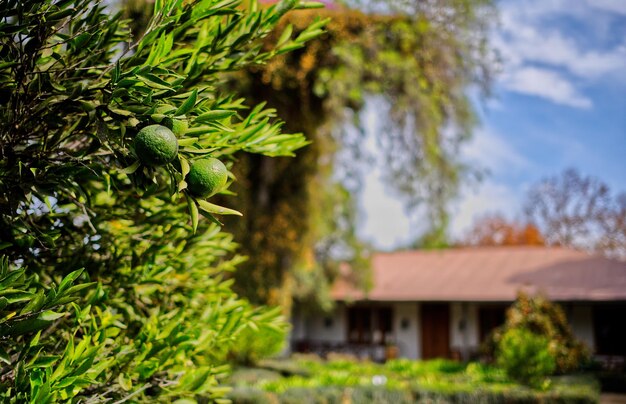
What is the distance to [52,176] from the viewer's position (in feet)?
7.07

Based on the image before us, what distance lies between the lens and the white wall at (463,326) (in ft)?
86.9

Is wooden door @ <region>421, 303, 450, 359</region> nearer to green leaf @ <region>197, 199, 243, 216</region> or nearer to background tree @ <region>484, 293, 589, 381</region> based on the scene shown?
background tree @ <region>484, 293, 589, 381</region>

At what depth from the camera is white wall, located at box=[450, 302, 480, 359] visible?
26480 mm

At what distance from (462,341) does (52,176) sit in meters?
26.4

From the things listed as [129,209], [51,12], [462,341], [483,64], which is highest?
[483,64]

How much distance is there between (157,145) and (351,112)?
13.4 metres

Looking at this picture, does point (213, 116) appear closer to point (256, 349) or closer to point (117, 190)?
point (117, 190)

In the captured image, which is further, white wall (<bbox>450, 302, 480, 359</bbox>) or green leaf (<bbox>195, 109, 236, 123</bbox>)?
white wall (<bbox>450, 302, 480, 359</bbox>)

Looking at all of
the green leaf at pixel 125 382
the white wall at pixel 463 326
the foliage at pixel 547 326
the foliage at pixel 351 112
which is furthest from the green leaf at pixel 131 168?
the white wall at pixel 463 326

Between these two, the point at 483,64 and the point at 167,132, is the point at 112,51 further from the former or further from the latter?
the point at 483,64

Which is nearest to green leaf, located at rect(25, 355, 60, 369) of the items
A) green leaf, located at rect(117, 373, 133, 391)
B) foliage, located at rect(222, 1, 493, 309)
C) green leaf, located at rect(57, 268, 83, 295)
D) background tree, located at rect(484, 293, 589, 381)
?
green leaf, located at rect(57, 268, 83, 295)

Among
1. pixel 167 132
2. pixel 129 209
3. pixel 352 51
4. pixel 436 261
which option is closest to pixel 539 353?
pixel 352 51

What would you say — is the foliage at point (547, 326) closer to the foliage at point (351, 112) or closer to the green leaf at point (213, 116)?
the foliage at point (351, 112)

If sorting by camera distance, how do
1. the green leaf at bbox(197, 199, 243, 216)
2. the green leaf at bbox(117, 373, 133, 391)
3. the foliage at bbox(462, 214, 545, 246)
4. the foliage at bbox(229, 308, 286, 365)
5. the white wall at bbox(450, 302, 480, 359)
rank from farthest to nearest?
the foliage at bbox(462, 214, 545, 246)
the white wall at bbox(450, 302, 480, 359)
the foliage at bbox(229, 308, 286, 365)
the green leaf at bbox(117, 373, 133, 391)
the green leaf at bbox(197, 199, 243, 216)
